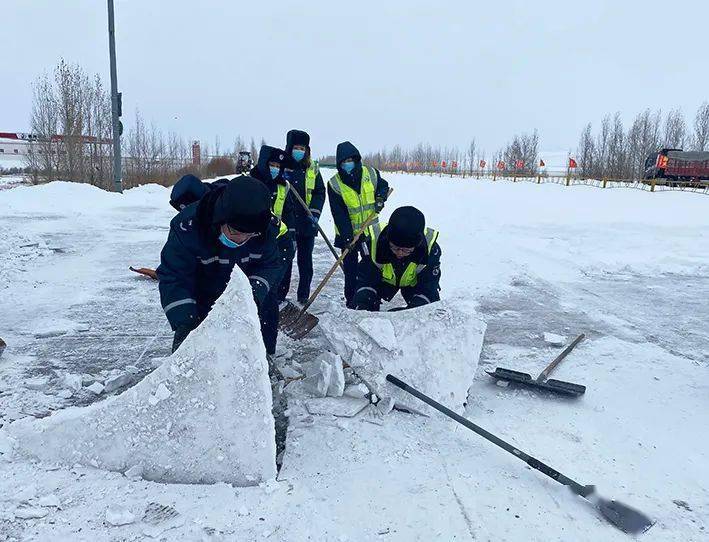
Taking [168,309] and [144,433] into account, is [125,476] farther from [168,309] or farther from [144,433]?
[168,309]

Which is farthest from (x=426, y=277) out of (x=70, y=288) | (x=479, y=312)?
(x=70, y=288)

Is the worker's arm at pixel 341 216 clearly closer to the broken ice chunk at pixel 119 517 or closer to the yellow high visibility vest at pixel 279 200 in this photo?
the yellow high visibility vest at pixel 279 200

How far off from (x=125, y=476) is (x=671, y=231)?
12.0m

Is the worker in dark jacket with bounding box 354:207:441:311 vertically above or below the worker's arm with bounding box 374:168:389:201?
below

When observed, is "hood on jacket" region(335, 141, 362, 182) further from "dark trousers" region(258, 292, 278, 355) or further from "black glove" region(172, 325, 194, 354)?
"black glove" region(172, 325, 194, 354)

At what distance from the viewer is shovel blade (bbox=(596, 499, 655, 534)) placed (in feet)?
6.59

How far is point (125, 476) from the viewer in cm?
212

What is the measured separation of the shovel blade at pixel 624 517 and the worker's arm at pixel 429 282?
1702 mm

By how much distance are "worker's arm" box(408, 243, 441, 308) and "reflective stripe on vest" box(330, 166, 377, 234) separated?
135 cm

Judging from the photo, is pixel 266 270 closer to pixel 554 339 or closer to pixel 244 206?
pixel 244 206

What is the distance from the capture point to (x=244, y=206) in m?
2.43

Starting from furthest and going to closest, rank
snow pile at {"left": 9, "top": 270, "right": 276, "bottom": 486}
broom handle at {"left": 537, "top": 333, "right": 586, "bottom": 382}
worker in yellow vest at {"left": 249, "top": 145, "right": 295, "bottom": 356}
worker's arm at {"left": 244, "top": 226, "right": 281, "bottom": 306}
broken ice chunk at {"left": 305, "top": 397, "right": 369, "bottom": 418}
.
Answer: worker in yellow vest at {"left": 249, "top": 145, "right": 295, "bottom": 356}, broom handle at {"left": 537, "top": 333, "right": 586, "bottom": 382}, worker's arm at {"left": 244, "top": 226, "right": 281, "bottom": 306}, broken ice chunk at {"left": 305, "top": 397, "right": 369, "bottom": 418}, snow pile at {"left": 9, "top": 270, "right": 276, "bottom": 486}

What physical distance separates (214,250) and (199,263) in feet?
0.44

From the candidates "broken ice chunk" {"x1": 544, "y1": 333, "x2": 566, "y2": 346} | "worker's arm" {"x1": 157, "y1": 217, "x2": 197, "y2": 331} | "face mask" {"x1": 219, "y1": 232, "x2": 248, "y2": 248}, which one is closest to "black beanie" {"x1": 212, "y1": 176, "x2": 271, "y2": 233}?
"face mask" {"x1": 219, "y1": 232, "x2": 248, "y2": 248}
